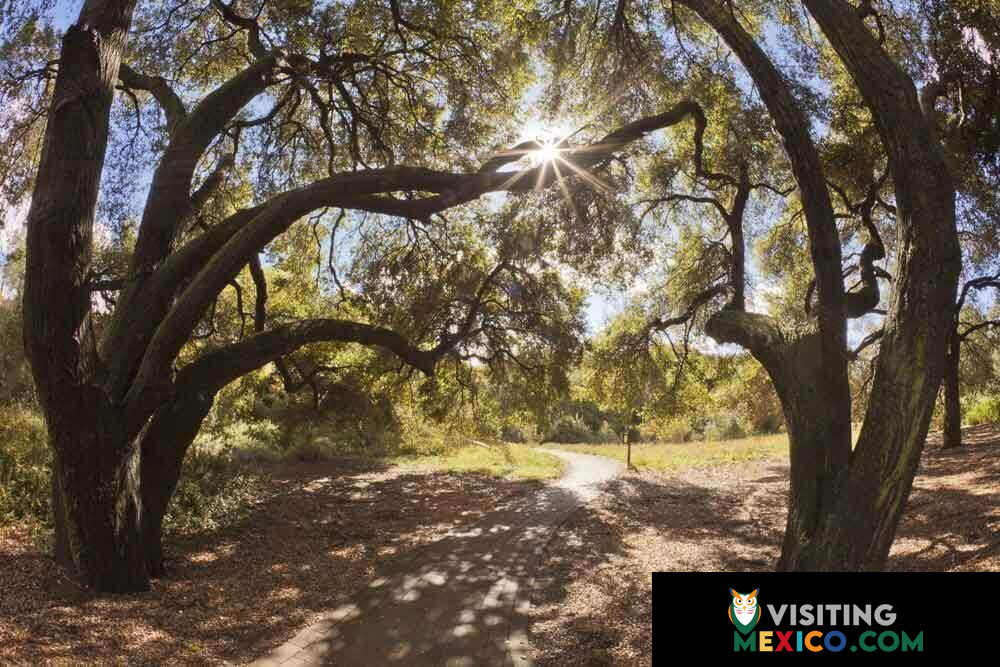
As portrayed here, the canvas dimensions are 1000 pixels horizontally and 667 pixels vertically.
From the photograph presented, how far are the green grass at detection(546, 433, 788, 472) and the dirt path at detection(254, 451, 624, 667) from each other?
1115 centimetres

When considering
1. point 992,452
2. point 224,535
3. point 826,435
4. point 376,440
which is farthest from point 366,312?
point 992,452

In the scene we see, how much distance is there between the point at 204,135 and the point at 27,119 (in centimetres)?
299

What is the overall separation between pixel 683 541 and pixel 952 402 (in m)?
9.81

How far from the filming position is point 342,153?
11.0 m

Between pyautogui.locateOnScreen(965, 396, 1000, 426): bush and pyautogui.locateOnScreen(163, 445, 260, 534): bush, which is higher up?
pyautogui.locateOnScreen(965, 396, 1000, 426): bush

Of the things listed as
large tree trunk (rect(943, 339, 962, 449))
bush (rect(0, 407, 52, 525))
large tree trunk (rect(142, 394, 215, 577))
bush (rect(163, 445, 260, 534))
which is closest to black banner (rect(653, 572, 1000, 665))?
large tree trunk (rect(142, 394, 215, 577))

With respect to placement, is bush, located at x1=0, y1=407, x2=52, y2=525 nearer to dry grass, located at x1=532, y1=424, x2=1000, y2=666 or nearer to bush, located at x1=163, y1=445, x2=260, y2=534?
bush, located at x1=163, y1=445, x2=260, y2=534

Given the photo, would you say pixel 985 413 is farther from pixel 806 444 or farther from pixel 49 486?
pixel 49 486

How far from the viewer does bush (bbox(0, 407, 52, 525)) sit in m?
8.05

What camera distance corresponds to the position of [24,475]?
8.70 m

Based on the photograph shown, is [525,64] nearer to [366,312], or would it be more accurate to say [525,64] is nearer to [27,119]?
[366,312]

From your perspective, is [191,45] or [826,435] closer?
[826,435]

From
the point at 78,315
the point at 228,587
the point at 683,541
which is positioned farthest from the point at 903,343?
the point at 78,315

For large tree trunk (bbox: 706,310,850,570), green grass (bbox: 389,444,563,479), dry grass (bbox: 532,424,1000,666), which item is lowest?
green grass (bbox: 389,444,563,479)
